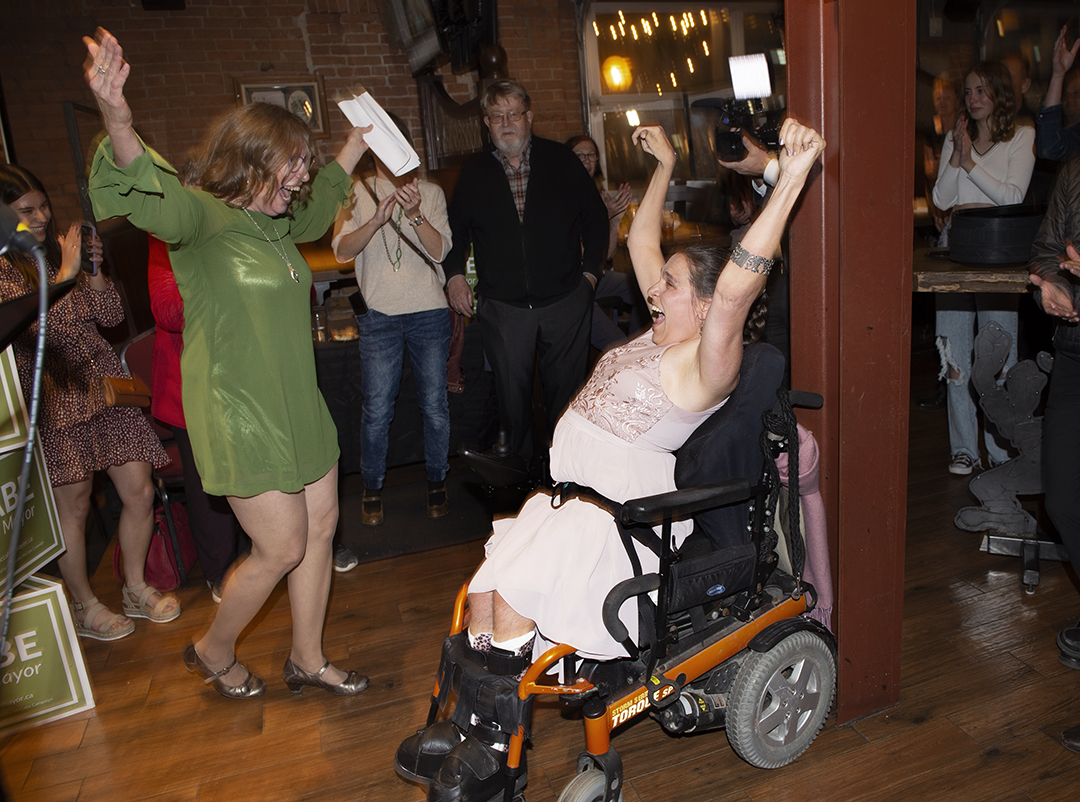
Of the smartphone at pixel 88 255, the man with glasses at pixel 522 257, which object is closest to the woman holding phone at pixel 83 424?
the smartphone at pixel 88 255

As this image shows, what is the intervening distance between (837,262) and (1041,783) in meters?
1.31

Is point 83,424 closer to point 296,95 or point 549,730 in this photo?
point 549,730

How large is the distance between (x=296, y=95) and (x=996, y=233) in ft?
15.7

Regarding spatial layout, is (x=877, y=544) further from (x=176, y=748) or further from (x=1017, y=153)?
(x=1017, y=153)

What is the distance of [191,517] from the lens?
299 centimetres

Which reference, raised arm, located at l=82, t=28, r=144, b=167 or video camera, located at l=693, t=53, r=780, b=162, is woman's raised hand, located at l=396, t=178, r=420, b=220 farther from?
raised arm, located at l=82, t=28, r=144, b=167

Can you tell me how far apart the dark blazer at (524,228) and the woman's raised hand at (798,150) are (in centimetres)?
193

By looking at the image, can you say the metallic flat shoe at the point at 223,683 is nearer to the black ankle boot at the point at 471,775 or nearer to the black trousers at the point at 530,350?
the black ankle boot at the point at 471,775

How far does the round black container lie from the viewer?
Result: 2.82m

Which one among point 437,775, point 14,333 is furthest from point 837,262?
point 14,333

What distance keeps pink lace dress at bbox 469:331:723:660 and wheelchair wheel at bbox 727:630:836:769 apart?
1.06 ft

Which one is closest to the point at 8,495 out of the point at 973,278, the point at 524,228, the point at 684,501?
the point at 684,501

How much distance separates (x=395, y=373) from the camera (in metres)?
3.57

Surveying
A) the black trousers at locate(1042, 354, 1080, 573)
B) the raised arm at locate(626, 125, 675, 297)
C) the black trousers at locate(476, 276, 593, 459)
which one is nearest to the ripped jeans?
the black trousers at locate(1042, 354, 1080, 573)
